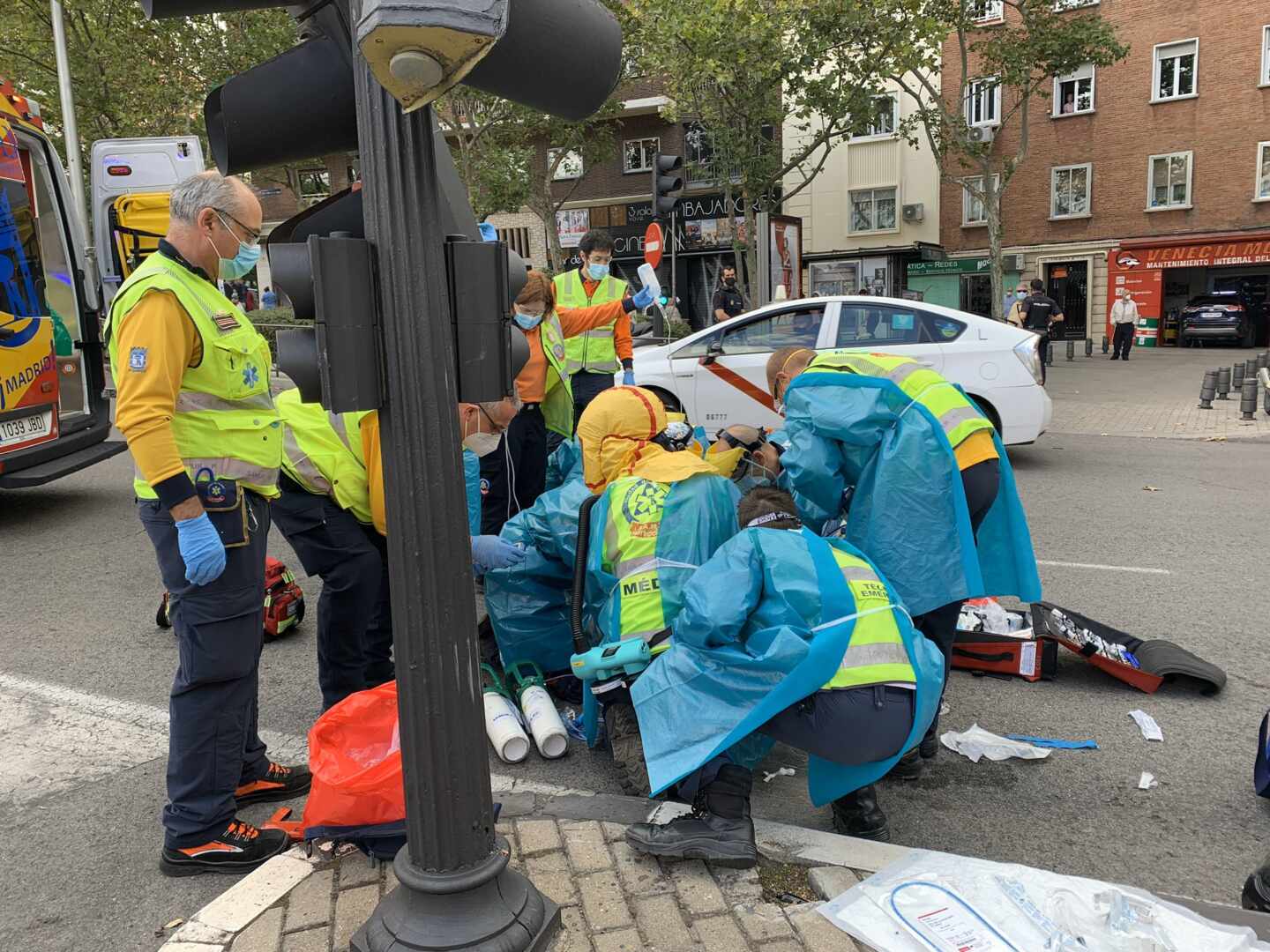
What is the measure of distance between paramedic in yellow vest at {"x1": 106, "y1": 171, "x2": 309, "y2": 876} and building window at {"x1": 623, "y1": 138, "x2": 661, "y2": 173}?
99.9 ft

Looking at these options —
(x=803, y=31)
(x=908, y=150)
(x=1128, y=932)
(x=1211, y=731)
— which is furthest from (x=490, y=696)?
(x=908, y=150)

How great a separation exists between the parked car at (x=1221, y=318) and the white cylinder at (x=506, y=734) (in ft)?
90.8

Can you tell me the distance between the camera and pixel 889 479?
3.38 m

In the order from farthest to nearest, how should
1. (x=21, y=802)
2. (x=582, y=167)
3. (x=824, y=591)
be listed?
1. (x=582, y=167)
2. (x=21, y=802)
3. (x=824, y=591)

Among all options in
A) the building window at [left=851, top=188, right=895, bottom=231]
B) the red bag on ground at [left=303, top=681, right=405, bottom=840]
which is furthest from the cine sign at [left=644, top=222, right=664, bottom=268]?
the building window at [left=851, top=188, right=895, bottom=231]

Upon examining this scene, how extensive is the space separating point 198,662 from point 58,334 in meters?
6.10

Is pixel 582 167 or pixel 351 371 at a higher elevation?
pixel 582 167

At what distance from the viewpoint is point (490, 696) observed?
3.81 metres

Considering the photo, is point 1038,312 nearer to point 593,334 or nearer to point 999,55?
point 999,55

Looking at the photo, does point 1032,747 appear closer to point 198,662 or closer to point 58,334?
point 198,662

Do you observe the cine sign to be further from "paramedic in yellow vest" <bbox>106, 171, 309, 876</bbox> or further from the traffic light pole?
the traffic light pole

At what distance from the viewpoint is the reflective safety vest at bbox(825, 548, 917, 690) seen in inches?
103

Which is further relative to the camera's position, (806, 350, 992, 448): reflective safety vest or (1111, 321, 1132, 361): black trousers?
(1111, 321, 1132, 361): black trousers

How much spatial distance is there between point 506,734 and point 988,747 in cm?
179
